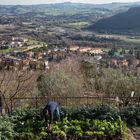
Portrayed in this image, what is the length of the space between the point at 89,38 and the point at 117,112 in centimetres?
11439

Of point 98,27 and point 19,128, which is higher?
point 19,128

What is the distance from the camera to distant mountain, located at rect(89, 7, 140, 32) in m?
147

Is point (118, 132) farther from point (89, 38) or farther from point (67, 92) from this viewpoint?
point (89, 38)

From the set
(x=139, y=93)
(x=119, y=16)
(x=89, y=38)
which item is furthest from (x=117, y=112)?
(x=119, y=16)

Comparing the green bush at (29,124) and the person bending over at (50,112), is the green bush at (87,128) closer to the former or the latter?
the person bending over at (50,112)

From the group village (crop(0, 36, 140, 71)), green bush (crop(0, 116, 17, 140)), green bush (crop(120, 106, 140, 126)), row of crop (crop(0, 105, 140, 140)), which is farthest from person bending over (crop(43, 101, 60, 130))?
village (crop(0, 36, 140, 71))

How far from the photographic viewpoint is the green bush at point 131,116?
Result: 1334cm

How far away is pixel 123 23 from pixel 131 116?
139 m

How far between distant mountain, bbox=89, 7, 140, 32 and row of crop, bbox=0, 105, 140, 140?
13287 centimetres

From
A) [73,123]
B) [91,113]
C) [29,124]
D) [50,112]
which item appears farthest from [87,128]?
[29,124]

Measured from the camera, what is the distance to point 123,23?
150 meters

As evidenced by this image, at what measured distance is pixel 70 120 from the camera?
1296 centimetres

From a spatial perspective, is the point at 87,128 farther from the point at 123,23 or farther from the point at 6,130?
the point at 123,23

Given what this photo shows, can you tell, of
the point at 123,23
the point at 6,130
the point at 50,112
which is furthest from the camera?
the point at 123,23
